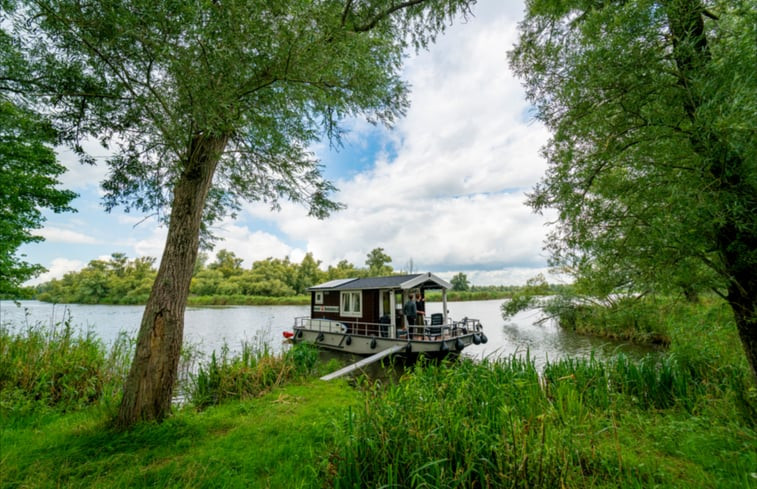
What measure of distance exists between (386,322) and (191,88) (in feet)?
29.9

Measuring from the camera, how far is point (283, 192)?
4672 mm

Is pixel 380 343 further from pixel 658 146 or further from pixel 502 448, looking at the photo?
pixel 658 146

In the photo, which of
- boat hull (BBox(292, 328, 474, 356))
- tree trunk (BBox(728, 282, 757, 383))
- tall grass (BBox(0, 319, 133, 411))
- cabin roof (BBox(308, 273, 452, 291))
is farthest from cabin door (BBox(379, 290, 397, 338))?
tree trunk (BBox(728, 282, 757, 383))

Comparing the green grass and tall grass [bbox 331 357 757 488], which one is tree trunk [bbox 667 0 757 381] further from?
the green grass

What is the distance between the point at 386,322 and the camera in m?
10.3

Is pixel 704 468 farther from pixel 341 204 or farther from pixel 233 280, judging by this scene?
pixel 233 280

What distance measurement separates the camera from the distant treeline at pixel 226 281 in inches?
1497

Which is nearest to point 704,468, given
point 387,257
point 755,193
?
point 755,193

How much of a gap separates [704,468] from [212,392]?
5.47 m

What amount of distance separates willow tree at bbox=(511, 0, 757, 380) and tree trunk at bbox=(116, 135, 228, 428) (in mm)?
3880

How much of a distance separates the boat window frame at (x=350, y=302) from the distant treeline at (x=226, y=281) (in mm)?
19739

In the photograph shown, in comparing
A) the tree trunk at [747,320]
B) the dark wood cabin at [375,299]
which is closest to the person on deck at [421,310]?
the dark wood cabin at [375,299]

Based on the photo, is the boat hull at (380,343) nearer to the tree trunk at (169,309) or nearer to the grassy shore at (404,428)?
the grassy shore at (404,428)

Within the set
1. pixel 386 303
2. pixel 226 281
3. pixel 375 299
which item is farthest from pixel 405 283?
pixel 226 281
